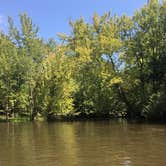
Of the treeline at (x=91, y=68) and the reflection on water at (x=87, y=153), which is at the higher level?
the treeline at (x=91, y=68)

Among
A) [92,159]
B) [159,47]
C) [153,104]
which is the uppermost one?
[159,47]

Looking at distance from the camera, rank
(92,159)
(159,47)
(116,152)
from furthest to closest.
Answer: (159,47) < (116,152) < (92,159)

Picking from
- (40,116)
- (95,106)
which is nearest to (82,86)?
(95,106)

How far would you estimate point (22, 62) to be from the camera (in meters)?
51.1

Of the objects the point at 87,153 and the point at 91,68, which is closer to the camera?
the point at 87,153

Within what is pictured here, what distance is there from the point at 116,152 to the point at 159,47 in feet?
104

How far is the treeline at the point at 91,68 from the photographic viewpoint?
157 feet

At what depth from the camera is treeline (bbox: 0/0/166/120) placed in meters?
47.9

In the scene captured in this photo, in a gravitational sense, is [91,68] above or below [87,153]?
above

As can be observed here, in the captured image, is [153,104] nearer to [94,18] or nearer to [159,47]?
[159,47]

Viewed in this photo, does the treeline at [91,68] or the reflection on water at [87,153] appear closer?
the reflection on water at [87,153]

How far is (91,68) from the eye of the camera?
51.5 meters

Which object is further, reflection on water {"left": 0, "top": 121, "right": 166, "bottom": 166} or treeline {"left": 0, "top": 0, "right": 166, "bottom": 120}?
treeline {"left": 0, "top": 0, "right": 166, "bottom": 120}

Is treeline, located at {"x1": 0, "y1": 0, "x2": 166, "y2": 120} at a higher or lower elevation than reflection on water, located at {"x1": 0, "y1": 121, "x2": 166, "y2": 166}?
higher
